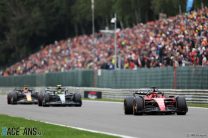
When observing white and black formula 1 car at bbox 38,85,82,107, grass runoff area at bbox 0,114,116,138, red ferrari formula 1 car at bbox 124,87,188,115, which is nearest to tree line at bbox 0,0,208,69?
white and black formula 1 car at bbox 38,85,82,107

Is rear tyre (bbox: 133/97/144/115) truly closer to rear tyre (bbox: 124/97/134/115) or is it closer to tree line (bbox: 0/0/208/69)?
rear tyre (bbox: 124/97/134/115)

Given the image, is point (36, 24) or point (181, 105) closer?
point (181, 105)

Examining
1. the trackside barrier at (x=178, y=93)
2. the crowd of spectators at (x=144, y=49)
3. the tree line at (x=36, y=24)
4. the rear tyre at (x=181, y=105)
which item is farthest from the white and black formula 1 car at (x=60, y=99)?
the tree line at (x=36, y=24)

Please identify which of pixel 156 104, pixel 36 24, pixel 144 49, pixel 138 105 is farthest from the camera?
pixel 36 24

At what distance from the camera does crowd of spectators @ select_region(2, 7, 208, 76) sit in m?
34.1

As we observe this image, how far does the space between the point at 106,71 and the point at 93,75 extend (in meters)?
2.32

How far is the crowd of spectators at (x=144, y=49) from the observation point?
34125 mm

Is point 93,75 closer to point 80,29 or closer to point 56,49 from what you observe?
point 56,49

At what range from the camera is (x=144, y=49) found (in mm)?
40531

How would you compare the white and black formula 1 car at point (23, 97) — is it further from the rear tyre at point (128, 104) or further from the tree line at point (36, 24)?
the tree line at point (36, 24)

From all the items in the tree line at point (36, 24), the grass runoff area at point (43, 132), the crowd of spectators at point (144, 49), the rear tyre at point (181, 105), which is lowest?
the grass runoff area at point (43, 132)

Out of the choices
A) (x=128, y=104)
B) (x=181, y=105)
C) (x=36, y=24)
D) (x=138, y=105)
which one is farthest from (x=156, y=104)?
(x=36, y=24)

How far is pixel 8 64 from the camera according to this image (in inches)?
3408

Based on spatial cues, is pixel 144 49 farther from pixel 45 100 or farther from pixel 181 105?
pixel 181 105
